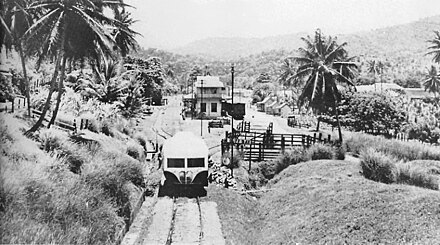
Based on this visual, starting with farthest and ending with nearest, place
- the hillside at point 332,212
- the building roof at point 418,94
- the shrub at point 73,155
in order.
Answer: the building roof at point 418,94
the shrub at point 73,155
the hillside at point 332,212

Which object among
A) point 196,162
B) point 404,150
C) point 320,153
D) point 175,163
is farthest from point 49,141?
point 404,150

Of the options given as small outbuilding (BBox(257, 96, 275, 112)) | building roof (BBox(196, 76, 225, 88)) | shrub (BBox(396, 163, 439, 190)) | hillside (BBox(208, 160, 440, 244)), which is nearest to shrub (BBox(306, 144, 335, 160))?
hillside (BBox(208, 160, 440, 244))

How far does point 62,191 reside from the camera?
11.3m

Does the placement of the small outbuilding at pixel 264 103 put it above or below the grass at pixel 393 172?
above

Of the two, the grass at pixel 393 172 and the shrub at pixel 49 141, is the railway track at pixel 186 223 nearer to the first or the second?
the shrub at pixel 49 141

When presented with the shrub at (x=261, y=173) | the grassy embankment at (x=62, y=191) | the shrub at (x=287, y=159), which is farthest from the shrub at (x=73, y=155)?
the shrub at (x=287, y=159)

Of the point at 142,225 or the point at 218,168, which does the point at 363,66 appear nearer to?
the point at 218,168

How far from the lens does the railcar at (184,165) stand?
798 inches

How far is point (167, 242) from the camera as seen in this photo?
45.6ft

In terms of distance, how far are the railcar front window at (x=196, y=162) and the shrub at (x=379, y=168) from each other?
27.0 ft

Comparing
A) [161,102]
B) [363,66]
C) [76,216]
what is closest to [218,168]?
[76,216]

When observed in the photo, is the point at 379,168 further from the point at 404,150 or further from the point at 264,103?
the point at 264,103

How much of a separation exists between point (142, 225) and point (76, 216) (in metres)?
4.78

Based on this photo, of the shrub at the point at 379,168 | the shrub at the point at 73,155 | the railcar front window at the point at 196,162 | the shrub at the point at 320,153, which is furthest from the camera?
the shrub at the point at 320,153
